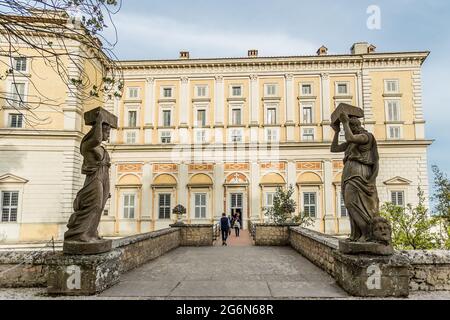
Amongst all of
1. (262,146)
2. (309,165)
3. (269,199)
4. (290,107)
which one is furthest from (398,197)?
(262,146)

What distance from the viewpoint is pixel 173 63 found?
25.5 metres

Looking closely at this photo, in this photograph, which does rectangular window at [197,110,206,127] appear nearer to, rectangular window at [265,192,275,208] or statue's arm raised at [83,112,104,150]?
rectangular window at [265,192,275,208]

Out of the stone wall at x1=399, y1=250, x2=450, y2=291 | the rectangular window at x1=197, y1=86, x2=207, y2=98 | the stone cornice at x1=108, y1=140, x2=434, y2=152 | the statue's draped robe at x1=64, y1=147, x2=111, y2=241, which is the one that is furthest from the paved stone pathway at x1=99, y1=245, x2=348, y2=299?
the rectangular window at x1=197, y1=86, x2=207, y2=98

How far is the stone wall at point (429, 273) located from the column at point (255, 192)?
18566 millimetres

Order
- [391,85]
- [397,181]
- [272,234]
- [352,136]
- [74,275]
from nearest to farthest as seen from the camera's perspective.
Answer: [74,275] < [352,136] < [272,234] < [397,181] < [391,85]

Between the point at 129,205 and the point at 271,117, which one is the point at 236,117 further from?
the point at 129,205

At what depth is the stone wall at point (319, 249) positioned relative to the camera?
6.39m

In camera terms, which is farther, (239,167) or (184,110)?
(184,110)

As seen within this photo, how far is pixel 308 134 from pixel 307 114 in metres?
1.66

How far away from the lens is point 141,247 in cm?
804

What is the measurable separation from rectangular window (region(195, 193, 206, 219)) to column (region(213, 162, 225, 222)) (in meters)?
0.89

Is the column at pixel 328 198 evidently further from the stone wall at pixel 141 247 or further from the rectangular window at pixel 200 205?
the stone wall at pixel 141 247

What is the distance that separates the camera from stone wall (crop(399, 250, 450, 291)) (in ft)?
16.2

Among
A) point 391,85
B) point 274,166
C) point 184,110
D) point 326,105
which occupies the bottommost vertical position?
point 274,166
